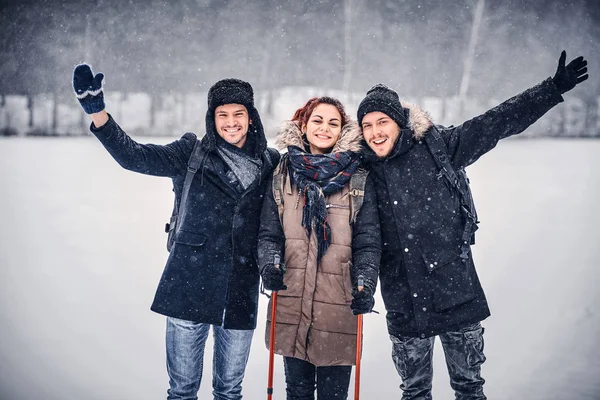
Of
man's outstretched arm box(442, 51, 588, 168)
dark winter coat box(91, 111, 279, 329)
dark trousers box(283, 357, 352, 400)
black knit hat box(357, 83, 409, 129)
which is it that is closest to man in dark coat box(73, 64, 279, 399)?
dark winter coat box(91, 111, 279, 329)

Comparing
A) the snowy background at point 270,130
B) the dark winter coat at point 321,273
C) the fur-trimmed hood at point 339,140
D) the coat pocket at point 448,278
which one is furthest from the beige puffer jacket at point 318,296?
the snowy background at point 270,130

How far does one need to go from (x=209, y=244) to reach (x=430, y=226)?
828 mm

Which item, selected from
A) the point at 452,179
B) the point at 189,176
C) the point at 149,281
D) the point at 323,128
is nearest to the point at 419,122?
the point at 452,179

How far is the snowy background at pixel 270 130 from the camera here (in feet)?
9.78

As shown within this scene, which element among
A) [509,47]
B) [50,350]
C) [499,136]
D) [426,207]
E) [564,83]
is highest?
[509,47]

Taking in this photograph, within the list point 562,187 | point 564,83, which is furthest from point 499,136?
point 562,187

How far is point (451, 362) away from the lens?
6.19 feet

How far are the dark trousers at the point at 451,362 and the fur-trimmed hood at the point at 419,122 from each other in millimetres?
744

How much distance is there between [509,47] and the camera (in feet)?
23.6

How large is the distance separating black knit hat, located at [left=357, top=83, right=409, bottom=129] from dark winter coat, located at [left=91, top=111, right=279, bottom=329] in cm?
49

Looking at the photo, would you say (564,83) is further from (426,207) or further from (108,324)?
(108,324)

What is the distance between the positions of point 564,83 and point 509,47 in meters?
6.01

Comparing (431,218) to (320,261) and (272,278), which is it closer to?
(320,261)

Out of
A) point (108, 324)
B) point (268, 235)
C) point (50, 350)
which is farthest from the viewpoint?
point (108, 324)
